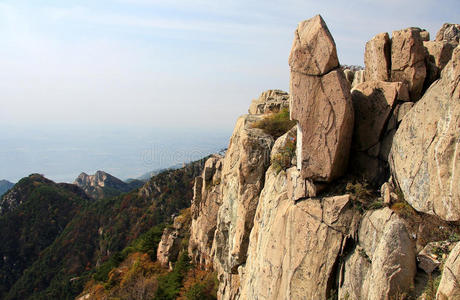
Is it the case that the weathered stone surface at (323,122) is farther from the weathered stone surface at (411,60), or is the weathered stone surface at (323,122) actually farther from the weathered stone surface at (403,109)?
the weathered stone surface at (411,60)

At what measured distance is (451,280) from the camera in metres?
6.23

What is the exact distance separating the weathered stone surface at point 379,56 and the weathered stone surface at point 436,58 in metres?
1.30

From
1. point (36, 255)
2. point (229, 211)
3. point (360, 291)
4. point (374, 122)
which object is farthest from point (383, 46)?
point (36, 255)

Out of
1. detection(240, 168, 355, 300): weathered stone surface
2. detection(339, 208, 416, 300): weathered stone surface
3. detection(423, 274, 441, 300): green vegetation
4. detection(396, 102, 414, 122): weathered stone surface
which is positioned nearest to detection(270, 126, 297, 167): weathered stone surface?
detection(240, 168, 355, 300): weathered stone surface

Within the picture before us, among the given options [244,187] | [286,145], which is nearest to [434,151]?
[286,145]

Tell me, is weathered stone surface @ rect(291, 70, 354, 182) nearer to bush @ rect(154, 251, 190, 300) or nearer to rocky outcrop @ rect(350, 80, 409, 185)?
rocky outcrop @ rect(350, 80, 409, 185)

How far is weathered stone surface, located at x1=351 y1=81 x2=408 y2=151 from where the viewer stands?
10045 mm

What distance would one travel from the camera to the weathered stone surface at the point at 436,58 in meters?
10.3

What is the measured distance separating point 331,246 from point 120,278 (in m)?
39.9

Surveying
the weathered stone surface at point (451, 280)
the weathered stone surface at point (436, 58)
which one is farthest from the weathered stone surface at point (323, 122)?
the weathered stone surface at point (451, 280)

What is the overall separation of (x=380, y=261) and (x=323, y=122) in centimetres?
461

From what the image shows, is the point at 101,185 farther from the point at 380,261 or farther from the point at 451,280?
the point at 451,280

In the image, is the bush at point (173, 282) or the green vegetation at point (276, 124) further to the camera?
the bush at point (173, 282)

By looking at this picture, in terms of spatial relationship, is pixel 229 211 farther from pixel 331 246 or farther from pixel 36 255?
pixel 36 255
